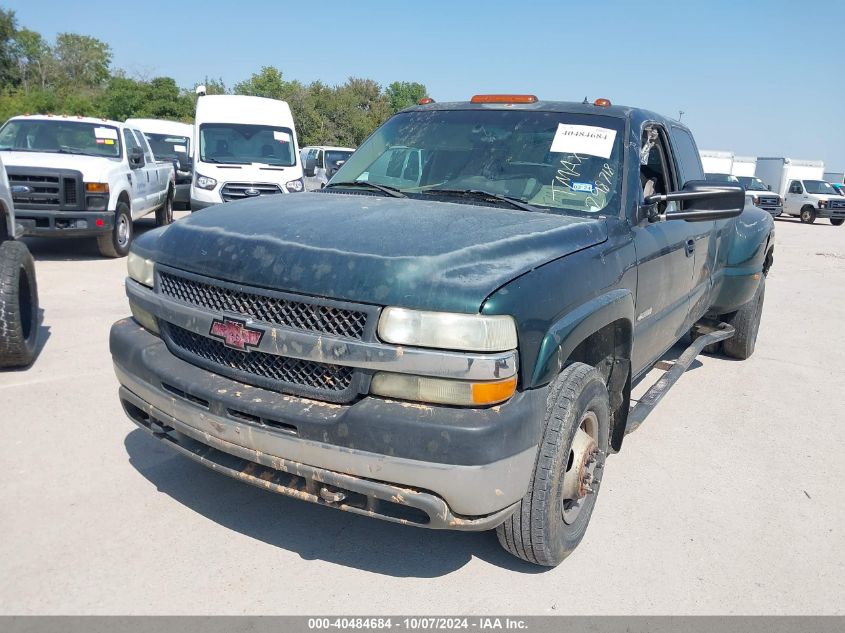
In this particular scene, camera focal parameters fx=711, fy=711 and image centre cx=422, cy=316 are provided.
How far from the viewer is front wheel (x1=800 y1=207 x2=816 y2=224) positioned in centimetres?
2925

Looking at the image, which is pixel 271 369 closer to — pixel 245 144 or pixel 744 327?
pixel 744 327

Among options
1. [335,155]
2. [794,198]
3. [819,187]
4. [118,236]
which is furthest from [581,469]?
[819,187]

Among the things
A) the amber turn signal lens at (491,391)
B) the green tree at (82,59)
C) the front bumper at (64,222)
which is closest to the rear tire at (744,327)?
the amber turn signal lens at (491,391)

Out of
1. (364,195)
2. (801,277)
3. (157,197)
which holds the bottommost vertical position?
(801,277)

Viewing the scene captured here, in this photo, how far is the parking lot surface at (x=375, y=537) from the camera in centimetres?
276

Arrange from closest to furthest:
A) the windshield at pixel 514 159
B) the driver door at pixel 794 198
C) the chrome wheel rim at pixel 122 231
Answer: the windshield at pixel 514 159, the chrome wheel rim at pixel 122 231, the driver door at pixel 794 198

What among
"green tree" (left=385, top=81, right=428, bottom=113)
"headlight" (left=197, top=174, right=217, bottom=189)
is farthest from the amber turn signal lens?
"green tree" (left=385, top=81, right=428, bottom=113)

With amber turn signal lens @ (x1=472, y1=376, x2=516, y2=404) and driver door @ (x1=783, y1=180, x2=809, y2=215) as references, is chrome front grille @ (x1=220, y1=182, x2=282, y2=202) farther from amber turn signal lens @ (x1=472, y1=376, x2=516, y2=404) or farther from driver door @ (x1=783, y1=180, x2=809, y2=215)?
driver door @ (x1=783, y1=180, x2=809, y2=215)

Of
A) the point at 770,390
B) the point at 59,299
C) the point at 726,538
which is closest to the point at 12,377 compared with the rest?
the point at 59,299

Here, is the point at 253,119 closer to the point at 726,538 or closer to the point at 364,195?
the point at 364,195

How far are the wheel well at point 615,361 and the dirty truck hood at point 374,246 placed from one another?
463 mm

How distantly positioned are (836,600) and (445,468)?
1.86 m

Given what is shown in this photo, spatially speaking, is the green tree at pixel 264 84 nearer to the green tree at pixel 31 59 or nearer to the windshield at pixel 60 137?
the green tree at pixel 31 59

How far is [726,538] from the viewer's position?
3.38 metres
